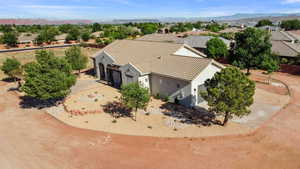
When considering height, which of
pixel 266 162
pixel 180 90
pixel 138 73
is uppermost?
pixel 138 73

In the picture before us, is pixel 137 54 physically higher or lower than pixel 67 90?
higher

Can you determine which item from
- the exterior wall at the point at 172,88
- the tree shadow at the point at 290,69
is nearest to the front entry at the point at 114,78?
the exterior wall at the point at 172,88

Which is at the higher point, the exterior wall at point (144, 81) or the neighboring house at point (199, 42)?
the neighboring house at point (199, 42)

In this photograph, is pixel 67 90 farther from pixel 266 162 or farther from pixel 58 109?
pixel 266 162

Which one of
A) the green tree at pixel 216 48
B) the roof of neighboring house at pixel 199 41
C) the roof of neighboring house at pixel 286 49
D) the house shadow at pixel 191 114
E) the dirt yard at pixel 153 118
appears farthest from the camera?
the roof of neighboring house at pixel 199 41

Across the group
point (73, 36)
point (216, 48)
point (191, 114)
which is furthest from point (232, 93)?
point (73, 36)

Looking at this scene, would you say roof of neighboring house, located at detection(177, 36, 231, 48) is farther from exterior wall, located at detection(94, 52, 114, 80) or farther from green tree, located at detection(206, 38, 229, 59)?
exterior wall, located at detection(94, 52, 114, 80)

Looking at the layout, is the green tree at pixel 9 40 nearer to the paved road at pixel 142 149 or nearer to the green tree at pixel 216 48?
the green tree at pixel 216 48

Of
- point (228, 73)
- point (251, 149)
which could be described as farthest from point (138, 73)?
point (251, 149)
